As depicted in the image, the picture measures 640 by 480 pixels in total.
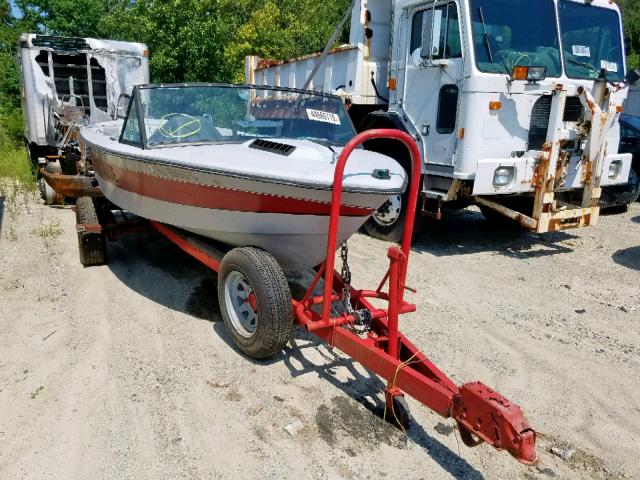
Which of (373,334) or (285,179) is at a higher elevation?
(285,179)

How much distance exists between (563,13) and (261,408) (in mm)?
5743

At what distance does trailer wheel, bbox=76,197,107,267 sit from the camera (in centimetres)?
546

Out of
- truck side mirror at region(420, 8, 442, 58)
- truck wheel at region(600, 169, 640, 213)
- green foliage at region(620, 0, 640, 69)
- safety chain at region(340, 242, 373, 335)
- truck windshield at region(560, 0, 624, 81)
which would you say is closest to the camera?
safety chain at region(340, 242, 373, 335)

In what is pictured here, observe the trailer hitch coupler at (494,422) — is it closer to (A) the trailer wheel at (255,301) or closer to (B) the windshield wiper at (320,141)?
(A) the trailer wheel at (255,301)

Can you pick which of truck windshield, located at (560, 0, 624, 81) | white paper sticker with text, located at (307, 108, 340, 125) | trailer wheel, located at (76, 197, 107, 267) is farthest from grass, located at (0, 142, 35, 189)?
truck windshield, located at (560, 0, 624, 81)

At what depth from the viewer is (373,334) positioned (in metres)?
3.69

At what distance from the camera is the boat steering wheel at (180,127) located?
4.36 m

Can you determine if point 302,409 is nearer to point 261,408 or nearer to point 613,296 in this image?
point 261,408

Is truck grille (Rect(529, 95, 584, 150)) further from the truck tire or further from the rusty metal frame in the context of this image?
the truck tire

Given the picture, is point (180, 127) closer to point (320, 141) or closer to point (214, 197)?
point (214, 197)

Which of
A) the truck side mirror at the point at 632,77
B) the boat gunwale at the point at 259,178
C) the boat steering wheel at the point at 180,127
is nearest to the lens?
the boat gunwale at the point at 259,178

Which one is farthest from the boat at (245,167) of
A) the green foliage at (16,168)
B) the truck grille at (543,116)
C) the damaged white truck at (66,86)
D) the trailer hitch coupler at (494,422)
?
the green foliage at (16,168)

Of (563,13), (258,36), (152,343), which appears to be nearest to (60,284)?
(152,343)

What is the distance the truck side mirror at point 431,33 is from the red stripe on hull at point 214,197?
311cm
